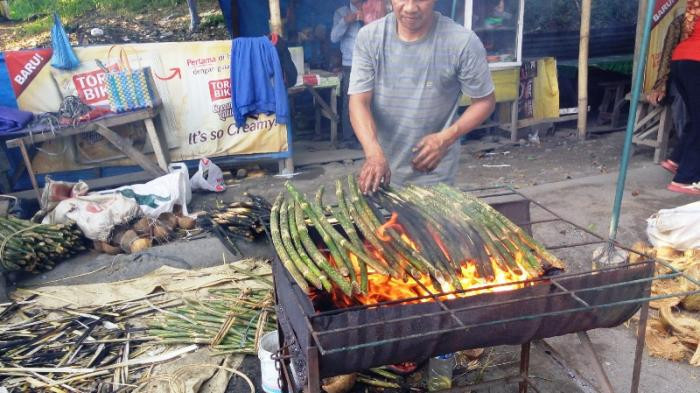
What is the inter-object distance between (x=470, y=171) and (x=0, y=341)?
660 centimetres

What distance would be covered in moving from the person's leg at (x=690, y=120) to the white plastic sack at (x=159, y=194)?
6232 mm

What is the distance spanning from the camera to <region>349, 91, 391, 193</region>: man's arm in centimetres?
304

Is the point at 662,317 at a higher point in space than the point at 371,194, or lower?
lower

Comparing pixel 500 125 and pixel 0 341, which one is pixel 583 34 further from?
pixel 0 341

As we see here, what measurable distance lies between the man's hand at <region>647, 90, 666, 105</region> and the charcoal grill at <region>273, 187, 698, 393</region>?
6.05m

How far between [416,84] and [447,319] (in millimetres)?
1908

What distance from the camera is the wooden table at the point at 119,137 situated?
6527mm

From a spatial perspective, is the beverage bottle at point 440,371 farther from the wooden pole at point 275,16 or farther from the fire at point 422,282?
the wooden pole at point 275,16

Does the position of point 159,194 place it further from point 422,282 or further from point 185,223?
point 422,282

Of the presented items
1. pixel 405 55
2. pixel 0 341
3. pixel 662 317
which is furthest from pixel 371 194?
pixel 0 341

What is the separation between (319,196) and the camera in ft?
10.0

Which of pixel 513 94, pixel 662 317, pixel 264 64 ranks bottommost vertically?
pixel 662 317

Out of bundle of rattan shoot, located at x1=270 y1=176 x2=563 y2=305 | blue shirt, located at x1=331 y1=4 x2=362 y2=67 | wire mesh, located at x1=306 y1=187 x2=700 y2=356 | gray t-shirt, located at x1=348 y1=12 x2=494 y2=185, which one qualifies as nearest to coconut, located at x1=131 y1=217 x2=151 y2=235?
gray t-shirt, located at x1=348 y1=12 x2=494 y2=185

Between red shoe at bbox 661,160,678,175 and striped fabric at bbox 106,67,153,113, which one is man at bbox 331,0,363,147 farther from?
red shoe at bbox 661,160,678,175
